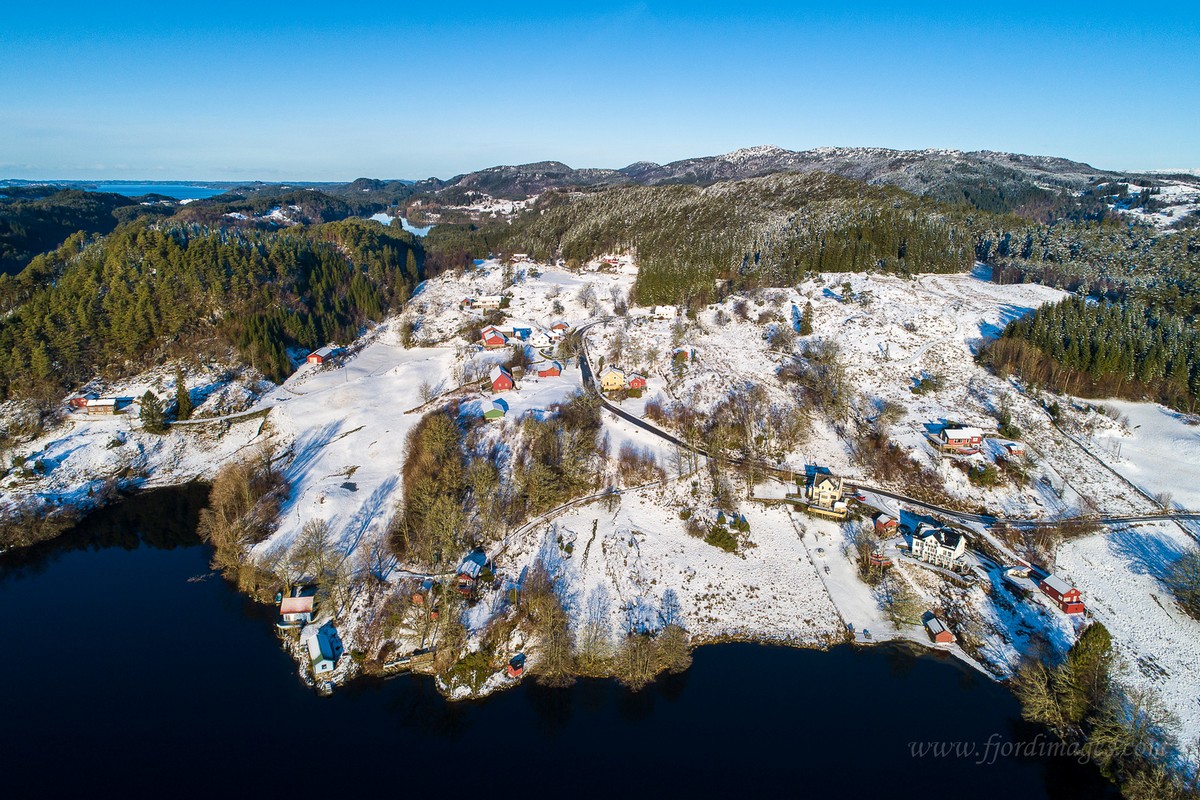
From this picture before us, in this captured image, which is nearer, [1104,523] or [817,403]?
[1104,523]

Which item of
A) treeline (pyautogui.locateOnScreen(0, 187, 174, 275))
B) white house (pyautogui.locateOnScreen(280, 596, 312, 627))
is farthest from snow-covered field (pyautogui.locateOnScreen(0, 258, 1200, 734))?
treeline (pyautogui.locateOnScreen(0, 187, 174, 275))

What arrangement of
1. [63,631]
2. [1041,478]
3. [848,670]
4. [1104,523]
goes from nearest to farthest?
[848,670] < [63,631] < [1104,523] < [1041,478]

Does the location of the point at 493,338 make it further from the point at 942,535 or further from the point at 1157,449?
the point at 1157,449

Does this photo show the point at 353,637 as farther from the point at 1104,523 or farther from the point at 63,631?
the point at 1104,523

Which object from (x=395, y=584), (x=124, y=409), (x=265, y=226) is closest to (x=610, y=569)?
(x=395, y=584)

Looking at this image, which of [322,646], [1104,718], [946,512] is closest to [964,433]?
[946,512]

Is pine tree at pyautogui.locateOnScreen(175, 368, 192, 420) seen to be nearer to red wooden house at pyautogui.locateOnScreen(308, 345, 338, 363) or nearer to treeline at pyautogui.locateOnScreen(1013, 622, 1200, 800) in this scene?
red wooden house at pyautogui.locateOnScreen(308, 345, 338, 363)
